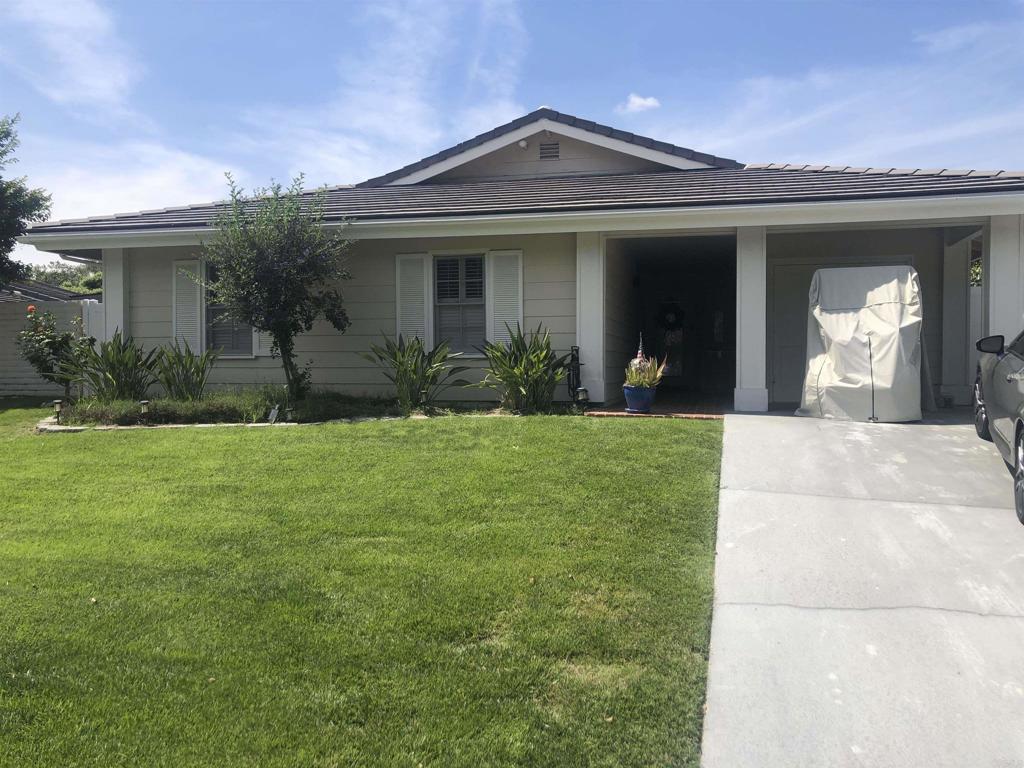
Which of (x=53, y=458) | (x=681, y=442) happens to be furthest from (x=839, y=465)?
(x=53, y=458)

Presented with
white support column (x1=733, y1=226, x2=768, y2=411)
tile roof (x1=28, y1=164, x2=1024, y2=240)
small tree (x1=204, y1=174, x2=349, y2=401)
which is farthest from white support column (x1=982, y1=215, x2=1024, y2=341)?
small tree (x1=204, y1=174, x2=349, y2=401)

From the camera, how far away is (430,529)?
4852 millimetres

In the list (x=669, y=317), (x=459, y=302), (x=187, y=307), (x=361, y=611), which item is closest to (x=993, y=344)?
(x=361, y=611)

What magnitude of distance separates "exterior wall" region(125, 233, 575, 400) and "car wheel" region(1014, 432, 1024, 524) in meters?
6.23

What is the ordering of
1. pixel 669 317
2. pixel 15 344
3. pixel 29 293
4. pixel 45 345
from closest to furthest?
pixel 45 345 < pixel 15 344 < pixel 669 317 < pixel 29 293

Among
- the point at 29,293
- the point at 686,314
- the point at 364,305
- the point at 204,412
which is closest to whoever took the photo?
the point at 204,412

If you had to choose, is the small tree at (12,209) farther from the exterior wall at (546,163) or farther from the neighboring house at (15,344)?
the exterior wall at (546,163)

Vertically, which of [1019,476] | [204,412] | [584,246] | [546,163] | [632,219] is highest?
[546,163]

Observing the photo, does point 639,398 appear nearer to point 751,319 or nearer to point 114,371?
point 751,319

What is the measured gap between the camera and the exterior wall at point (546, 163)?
12383 millimetres

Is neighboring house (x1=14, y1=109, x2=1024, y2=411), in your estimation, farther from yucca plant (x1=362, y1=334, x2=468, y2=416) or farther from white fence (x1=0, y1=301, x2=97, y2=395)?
white fence (x1=0, y1=301, x2=97, y2=395)

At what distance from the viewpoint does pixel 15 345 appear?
47.9 feet

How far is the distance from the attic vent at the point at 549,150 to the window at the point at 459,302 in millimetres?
2755

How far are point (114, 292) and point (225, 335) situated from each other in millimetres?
1927
